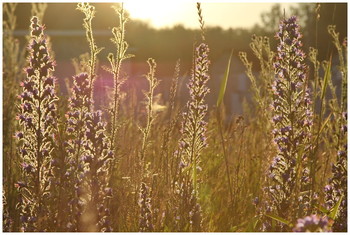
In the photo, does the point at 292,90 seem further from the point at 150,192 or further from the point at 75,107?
the point at 75,107

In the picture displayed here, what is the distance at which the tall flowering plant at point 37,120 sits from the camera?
2947 mm

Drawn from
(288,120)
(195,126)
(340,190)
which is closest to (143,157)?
(195,126)

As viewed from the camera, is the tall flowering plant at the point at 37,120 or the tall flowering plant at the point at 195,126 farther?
the tall flowering plant at the point at 195,126

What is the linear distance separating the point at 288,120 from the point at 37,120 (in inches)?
56.8

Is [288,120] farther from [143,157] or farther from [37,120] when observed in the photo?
[37,120]

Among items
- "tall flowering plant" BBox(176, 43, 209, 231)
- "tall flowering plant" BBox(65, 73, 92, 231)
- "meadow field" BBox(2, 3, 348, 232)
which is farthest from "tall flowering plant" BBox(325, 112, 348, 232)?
"tall flowering plant" BBox(65, 73, 92, 231)

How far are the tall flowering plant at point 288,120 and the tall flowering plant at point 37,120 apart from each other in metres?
1.28

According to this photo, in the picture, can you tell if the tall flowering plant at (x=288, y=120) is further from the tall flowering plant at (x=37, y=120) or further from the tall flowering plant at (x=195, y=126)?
the tall flowering plant at (x=37, y=120)

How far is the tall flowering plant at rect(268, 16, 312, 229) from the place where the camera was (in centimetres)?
321

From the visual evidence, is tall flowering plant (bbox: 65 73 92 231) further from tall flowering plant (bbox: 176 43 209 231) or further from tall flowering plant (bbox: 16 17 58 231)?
tall flowering plant (bbox: 176 43 209 231)

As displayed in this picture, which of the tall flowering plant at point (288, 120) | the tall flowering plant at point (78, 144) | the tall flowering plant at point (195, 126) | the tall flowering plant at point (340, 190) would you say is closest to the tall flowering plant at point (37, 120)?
the tall flowering plant at point (78, 144)

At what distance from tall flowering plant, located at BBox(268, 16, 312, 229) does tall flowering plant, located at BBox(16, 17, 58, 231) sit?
128cm

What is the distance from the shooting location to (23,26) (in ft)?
78.3

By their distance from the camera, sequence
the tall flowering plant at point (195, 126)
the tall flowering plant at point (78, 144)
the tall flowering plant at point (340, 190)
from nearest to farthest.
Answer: the tall flowering plant at point (78, 144)
the tall flowering plant at point (195, 126)
the tall flowering plant at point (340, 190)
